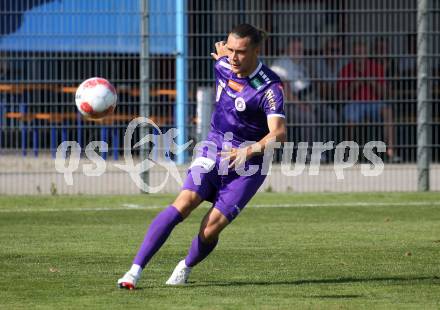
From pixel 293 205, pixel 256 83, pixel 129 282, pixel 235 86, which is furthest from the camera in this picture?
pixel 293 205

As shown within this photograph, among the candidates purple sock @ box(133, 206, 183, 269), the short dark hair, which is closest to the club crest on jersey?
the short dark hair

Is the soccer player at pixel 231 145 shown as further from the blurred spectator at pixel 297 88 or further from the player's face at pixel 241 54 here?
the blurred spectator at pixel 297 88

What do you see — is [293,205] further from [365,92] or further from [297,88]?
[365,92]

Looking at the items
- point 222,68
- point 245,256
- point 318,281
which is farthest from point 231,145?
point 245,256

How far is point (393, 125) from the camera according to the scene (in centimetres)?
1812

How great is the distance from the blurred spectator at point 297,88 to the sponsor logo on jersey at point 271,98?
32.0 ft

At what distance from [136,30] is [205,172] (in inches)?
379

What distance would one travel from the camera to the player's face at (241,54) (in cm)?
824

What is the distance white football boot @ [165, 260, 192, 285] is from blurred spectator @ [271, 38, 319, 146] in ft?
32.0

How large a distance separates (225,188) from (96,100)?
5.70ft

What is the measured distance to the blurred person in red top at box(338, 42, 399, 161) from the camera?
59.5 ft

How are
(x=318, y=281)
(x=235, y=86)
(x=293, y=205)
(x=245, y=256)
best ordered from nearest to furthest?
(x=235, y=86) → (x=318, y=281) → (x=245, y=256) → (x=293, y=205)

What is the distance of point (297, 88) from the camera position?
1819cm

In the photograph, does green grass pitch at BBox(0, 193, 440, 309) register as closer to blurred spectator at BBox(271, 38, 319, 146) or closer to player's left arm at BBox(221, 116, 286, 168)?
player's left arm at BBox(221, 116, 286, 168)
